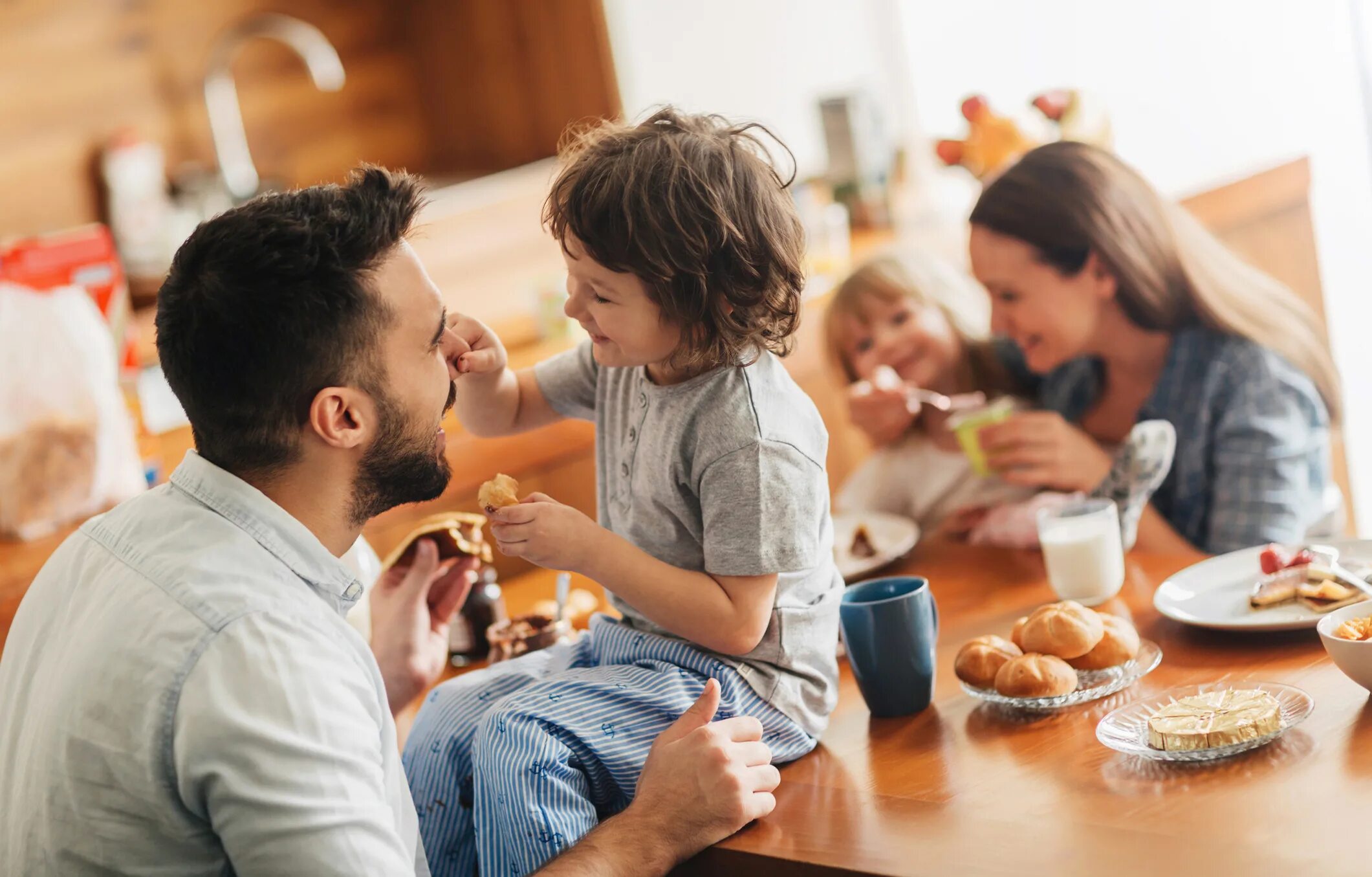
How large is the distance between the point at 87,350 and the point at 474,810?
4.59 ft

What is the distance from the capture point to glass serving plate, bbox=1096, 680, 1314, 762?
111 centimetres

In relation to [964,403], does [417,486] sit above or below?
above

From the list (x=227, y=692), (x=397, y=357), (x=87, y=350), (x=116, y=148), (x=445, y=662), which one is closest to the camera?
(x=227, y=692)

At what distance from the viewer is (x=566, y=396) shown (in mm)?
1516

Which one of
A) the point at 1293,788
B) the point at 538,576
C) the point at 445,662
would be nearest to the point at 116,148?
the point at 538,576

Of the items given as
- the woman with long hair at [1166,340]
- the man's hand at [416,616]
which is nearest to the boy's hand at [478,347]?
the man's hand at [416,616]

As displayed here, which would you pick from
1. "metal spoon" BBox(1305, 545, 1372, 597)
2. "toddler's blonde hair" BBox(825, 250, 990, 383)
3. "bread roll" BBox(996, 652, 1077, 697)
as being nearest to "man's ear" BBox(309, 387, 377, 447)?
"bread roll" BBox(996, 652, 1077, 697)

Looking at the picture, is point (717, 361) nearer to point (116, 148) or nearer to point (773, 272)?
point (773, 272)

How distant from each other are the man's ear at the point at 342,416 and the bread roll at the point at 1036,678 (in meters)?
0.62

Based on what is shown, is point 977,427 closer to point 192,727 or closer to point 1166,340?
point 1166,340

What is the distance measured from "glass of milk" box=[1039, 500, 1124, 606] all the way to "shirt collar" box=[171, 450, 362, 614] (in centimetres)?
80

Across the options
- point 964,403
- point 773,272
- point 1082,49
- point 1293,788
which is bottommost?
point 1293,788

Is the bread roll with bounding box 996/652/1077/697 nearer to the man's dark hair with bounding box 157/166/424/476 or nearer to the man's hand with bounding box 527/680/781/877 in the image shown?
the man's hand with bounding box 527/680/781/877

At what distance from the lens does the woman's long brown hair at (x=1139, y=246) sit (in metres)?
1.95
